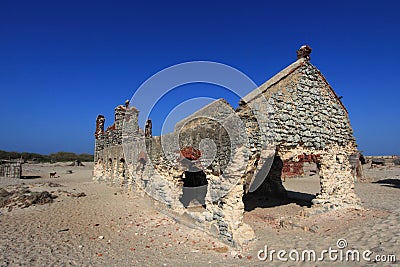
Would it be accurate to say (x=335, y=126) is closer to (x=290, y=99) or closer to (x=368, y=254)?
(x=290, y=99)

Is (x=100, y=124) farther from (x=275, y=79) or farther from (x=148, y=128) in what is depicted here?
(x=275, y=79)

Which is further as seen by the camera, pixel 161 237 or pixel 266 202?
pixel 266 202

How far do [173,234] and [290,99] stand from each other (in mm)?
5672

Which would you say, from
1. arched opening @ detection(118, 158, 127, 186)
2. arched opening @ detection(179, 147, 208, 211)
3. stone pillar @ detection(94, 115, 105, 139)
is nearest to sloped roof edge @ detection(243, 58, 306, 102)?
arched opening @ detection(179, 147, 208, 211)

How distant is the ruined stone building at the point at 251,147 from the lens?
Result: 713 centimetres

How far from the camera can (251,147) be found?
280 inches

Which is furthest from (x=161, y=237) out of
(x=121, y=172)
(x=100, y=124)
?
(x=100, y=124)

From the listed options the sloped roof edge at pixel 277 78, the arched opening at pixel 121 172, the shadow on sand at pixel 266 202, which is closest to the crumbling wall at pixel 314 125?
the sloped roof edge at pixel 277 78

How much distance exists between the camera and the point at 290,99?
8250mm

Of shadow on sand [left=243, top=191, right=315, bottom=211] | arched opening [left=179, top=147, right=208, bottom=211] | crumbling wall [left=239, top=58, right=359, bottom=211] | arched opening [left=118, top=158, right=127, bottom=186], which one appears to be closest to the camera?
crumbling wall [left=239, top=58, right=359, bottom=211]

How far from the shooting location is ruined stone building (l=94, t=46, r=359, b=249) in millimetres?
7133

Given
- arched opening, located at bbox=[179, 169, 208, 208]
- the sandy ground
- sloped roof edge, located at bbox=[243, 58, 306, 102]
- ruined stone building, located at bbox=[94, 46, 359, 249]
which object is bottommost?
the sandy ground

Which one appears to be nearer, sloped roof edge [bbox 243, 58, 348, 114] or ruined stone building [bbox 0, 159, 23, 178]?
sloped roof edge [bbox 243, 58, 348, 114]

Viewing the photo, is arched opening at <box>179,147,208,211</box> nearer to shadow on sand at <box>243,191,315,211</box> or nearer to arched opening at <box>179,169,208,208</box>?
arched opening at <box>179,169,208,208</box>
